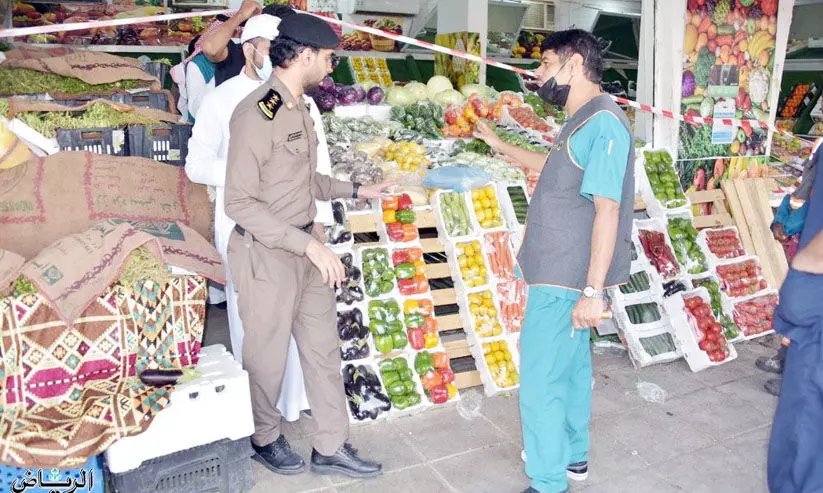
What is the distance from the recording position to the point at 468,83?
725 centimetres

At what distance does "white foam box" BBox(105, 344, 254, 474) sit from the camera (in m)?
2.61

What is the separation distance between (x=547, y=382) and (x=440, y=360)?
128 cm

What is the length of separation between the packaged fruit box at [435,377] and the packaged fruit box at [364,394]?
9.9 inches

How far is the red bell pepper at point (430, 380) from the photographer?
387 cm

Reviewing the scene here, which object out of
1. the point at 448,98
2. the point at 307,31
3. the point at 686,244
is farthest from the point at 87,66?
the point at 686,244

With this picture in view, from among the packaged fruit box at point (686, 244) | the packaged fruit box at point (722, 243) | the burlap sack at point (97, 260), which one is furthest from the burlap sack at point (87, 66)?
the packaged fruit box at point (722, 243)

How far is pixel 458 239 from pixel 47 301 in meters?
2.35

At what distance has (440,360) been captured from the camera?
3990mm

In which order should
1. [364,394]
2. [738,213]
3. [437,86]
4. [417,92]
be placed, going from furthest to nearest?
[437,86] → [417,92] → [738,213] → [364,394]

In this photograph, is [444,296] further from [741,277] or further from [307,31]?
[741,277]

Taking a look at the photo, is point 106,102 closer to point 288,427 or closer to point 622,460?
point 288,427

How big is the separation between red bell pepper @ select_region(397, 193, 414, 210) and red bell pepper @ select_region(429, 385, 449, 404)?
112cm

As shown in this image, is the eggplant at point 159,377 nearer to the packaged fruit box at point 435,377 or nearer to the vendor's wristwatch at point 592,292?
the packaged fruit box at point 435,377

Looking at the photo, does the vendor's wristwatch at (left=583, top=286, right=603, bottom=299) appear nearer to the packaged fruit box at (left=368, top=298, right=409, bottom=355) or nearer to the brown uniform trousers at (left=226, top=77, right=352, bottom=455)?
the brown uniform trousers at (left=226, top=77, right=352, bottom=455)
